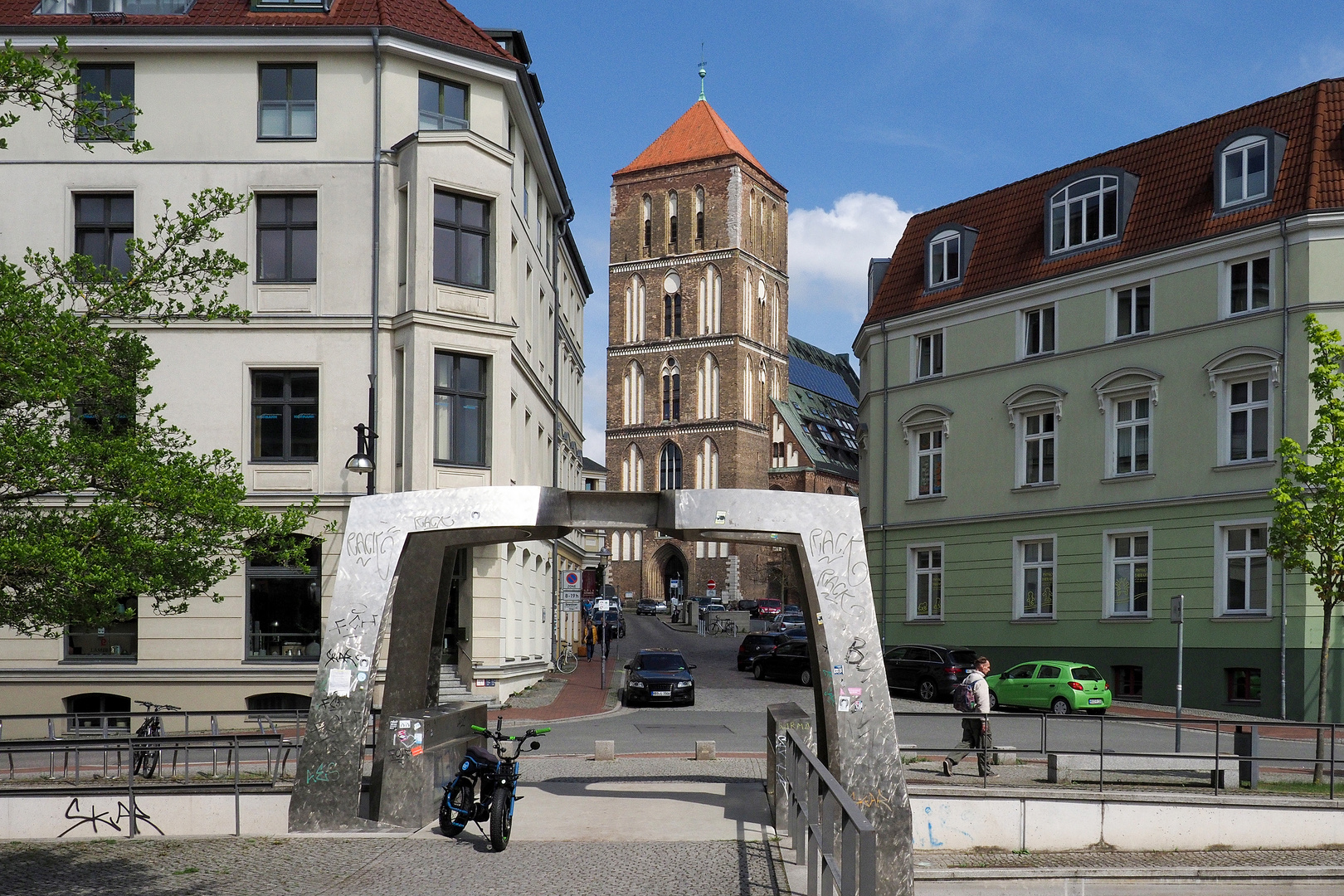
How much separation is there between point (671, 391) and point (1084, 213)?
232 ft

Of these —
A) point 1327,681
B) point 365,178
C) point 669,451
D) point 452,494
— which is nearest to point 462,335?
point 365,178

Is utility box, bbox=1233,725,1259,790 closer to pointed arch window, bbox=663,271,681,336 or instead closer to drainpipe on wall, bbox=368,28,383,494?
drainpipe on wall, bbox=368,28,383,494

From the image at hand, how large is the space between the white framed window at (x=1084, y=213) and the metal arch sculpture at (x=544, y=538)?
25158 millimetres

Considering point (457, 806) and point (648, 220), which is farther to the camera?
point (648, 220)

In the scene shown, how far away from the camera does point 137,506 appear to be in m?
15.6

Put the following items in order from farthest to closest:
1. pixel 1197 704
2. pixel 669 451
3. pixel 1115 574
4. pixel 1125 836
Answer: pixel 669 451 < pixel 1115 574 < pixel 1197 704 < pixel 1125 836

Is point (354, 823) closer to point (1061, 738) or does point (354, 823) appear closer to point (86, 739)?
point (86, 739)

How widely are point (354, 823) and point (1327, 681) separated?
22.7 metres

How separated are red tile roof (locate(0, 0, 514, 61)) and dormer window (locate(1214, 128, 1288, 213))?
17.1 metres

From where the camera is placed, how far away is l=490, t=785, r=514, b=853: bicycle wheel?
12.3 meters

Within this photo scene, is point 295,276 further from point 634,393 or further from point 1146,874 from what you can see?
point 634,393

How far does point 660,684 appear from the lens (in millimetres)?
31562

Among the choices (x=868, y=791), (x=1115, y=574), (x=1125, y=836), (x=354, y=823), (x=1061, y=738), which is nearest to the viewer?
(x=868, y=791)

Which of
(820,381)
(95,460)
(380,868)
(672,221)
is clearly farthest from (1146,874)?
(820,381)
